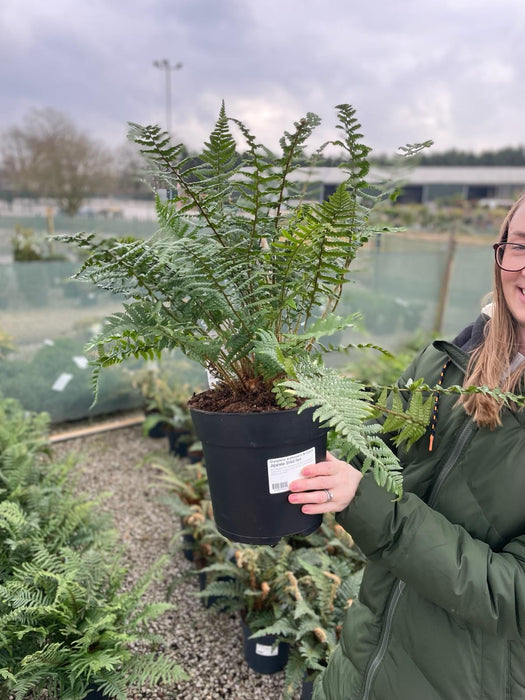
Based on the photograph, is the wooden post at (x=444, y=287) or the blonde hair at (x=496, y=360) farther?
the wooden post at (x=444, y=287)

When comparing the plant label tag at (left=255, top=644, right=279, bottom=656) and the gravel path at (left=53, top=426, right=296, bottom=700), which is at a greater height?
the plant label tag at (left=255, top=644, right=279, bottom=656)

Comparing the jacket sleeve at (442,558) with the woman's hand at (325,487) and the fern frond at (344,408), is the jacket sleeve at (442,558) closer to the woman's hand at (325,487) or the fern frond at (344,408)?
the woman's hand at (325,487)

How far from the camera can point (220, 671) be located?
195 cm

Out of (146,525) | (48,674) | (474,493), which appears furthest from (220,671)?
(474,493)

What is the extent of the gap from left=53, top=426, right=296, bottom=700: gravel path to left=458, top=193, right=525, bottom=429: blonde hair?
1.55 meters

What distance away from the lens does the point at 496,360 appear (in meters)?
1.05

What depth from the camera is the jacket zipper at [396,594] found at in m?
1.03

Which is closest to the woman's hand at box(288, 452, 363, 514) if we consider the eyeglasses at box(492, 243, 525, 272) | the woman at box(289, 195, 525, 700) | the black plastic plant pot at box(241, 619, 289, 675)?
the woman at box(289, 195, 525, 700)

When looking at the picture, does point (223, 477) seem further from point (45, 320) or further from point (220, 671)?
point (45, 320)

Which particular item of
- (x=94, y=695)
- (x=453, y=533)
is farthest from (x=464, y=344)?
(x=94, y=695)

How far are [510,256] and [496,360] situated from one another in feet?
0.74

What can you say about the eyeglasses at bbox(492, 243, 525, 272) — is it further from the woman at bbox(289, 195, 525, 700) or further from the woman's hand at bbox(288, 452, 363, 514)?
the woman's hand at bbox(288, 452, 363, 514)

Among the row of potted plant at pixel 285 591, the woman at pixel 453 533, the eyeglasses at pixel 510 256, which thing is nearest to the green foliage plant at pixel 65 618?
the row of potted plant at pixel 285 591

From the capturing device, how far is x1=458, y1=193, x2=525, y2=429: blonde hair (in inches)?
38.6
